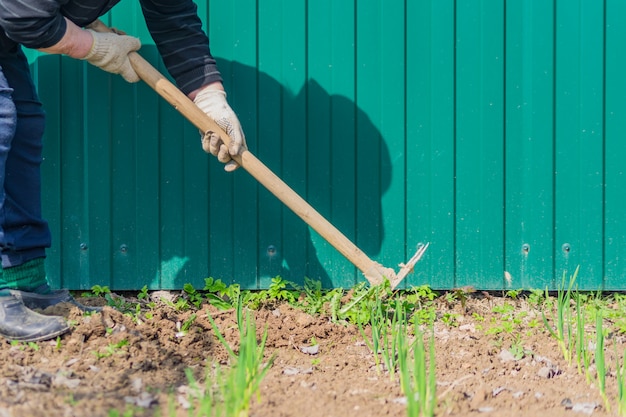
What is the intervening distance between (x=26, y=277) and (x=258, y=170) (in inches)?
40.2

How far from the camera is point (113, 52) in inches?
131

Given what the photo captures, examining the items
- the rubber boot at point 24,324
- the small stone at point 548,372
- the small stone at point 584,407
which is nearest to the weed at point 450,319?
the small stone at point 548,372

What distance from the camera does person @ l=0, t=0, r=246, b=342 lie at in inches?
119

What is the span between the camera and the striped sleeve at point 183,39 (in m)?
3.46

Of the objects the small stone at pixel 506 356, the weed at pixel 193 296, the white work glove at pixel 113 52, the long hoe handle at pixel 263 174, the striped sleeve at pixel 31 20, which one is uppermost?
the striped sleeve at pixel 31 20

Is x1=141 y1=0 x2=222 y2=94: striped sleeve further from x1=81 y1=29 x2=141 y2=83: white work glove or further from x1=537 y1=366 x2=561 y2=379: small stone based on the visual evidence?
x1=537 y1=366 x2=561 y2=379: small stone

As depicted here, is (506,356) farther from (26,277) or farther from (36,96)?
(36,96)

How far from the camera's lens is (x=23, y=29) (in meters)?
2.96

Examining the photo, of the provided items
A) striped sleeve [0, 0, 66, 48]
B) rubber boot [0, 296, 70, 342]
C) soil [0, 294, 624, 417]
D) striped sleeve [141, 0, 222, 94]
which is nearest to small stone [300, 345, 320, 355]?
soil [0, 294, 624, 417]

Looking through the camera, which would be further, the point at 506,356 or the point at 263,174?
the point at 263,174

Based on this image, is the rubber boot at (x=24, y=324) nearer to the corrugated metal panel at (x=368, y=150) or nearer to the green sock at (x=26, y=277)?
the green sock at (x=26, y=277)

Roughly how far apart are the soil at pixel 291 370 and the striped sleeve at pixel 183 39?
3.40 ft

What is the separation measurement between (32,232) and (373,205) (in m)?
1.53

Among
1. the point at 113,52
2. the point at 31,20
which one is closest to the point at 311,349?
the point at 113,52
